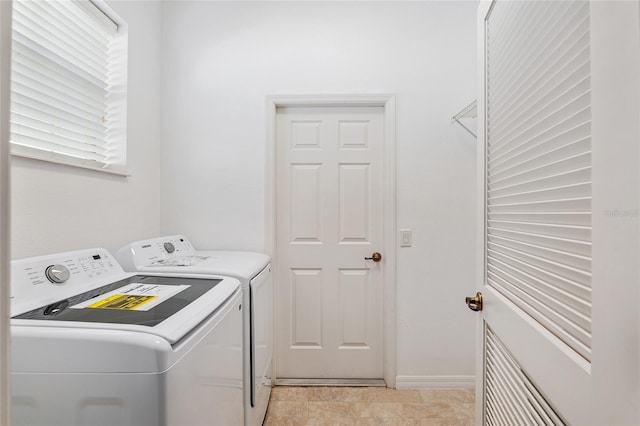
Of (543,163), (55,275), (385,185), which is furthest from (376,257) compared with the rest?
(55,275)

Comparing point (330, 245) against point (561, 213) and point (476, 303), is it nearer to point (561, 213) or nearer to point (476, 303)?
point (476, 303)

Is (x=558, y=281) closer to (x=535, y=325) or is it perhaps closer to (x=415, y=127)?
(x=535, y=325)

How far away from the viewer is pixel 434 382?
2055mm

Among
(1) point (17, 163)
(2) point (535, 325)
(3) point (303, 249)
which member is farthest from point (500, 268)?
(1) point (17, 163)

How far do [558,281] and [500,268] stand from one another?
1.01 feet

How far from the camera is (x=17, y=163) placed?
3.76ft

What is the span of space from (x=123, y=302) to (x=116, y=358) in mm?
300

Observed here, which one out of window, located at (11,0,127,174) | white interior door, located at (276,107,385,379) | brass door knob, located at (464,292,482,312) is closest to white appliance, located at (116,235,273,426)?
white interior door, located at (276,107,385,379)

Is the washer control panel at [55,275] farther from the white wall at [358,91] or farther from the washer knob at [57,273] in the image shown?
the white wall at [358,91]

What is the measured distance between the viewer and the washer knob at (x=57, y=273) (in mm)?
1076

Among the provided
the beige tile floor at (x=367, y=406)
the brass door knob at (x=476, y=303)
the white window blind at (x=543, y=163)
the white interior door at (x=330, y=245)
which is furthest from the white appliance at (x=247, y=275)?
the white window blind at (x=543, y=163)

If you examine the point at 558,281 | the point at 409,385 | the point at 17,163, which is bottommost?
the point at 409,385

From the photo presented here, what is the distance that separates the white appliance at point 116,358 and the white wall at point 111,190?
0.29 m

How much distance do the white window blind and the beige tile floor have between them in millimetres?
1252
